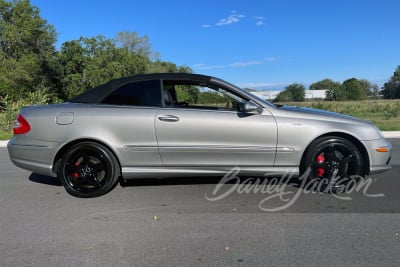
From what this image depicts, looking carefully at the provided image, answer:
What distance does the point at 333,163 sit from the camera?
Answer: 4.58 meters

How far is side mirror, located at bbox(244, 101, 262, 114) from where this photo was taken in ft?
14.6

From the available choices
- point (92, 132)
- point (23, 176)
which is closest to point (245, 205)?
point (92, 132)

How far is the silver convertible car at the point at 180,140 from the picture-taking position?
4480 millimetres

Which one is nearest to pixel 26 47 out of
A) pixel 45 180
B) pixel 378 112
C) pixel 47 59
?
pixel 47 59

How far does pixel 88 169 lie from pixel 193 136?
4.65 feet

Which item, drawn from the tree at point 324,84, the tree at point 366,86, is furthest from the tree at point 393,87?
the tree at point 324,84

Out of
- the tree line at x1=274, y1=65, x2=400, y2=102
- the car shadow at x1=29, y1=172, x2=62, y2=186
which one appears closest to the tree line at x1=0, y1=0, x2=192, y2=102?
the car shadow at x1=29, y1=172, x2=62, y2=186

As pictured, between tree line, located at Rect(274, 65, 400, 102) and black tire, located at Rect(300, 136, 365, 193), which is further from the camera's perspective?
tree line, located at Rect(274, 65, 400, 102)

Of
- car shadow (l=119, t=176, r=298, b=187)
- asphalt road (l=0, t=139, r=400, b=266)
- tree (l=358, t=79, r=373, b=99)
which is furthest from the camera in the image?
tree (l=358, t=79, r=373, b=99)

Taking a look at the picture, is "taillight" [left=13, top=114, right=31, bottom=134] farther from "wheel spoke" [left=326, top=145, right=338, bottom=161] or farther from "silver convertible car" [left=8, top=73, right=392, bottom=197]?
"wheel spoke" [left=326, top=145, right=338, bottom=161]

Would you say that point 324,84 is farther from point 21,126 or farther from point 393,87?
point 21,126

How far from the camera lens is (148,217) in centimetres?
396

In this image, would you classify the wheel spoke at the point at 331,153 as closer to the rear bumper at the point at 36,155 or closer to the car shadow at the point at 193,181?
the car shadow at the point at 193,181

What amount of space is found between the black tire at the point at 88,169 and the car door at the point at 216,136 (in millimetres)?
696
